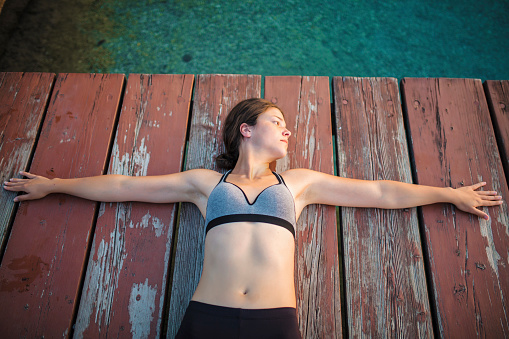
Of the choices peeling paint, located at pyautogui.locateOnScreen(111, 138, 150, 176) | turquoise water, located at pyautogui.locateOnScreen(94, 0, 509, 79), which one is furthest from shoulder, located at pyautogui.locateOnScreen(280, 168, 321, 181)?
turquoise water, located at pyautogui.locateOnScreen(94, 0, 509, 79)

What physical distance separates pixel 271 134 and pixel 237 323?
1.15m

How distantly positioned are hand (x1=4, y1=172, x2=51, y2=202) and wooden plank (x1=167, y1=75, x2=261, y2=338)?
0.94 meters

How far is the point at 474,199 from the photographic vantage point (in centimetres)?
203

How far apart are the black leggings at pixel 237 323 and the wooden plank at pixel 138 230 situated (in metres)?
0.47

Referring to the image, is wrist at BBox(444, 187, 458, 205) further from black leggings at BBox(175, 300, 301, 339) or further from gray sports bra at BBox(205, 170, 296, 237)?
black leggings at BBox(175, 300, 301, 339)

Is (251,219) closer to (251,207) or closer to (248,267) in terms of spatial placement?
(251,207)

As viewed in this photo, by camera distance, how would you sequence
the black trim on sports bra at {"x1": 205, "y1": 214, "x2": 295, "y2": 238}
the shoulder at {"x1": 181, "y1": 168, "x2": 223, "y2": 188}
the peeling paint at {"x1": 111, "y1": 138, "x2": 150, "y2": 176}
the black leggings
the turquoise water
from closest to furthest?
the black leggings → the black trim on sports bra at {"x1": 205, "y1": 214, "x2": 295, "y2": 238} → the shoulder at {"x1": 181, "y1": 168, "x2": 223, "y2": 188} → the peeling paint at {"x1": 111, "y1": 138, "x2": 150, "y2": 176} → the turquoise water

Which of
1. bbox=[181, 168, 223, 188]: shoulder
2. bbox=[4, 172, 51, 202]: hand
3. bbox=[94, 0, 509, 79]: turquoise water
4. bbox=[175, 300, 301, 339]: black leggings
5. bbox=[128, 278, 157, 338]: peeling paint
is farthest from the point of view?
bbox=[94, 0, 509, 79]: turquoise water

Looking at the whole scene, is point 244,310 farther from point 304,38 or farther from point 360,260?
point 304,38

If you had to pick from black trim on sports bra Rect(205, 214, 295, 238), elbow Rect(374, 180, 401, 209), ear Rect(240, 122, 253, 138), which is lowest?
black trim on sports bra Rect(205, 214, 295, 238)

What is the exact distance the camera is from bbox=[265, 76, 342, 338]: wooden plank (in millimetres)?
1862

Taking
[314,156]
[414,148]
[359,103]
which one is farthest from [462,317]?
[359,103]

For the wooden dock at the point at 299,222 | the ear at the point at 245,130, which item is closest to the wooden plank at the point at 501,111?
the wooden dock at the point at 299,222

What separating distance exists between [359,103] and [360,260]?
4.08 ft
